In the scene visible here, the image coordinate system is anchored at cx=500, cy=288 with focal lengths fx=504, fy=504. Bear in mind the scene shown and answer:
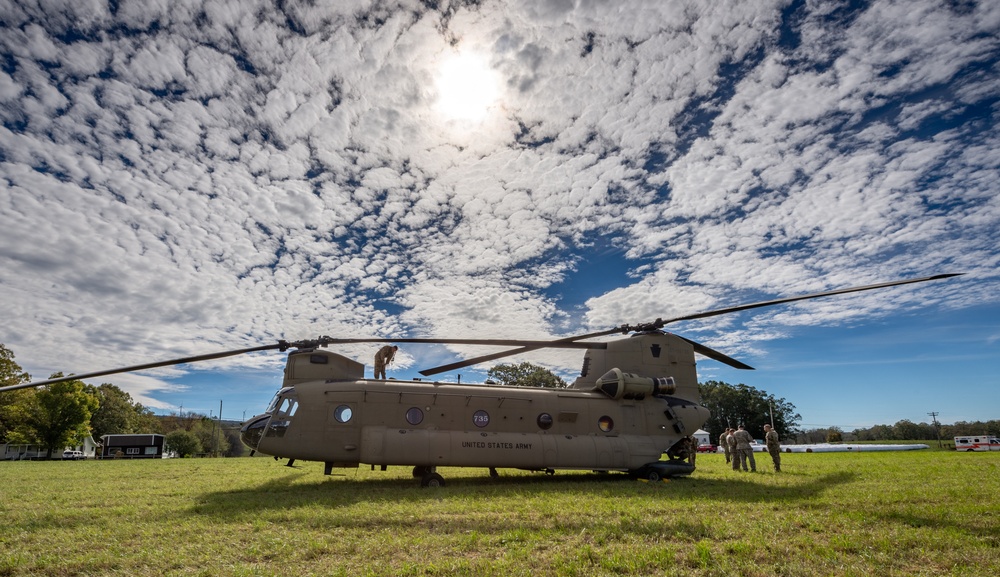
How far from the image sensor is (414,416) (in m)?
14.5

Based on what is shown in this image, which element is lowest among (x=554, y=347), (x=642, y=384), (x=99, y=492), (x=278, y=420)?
(x=99, y=492)

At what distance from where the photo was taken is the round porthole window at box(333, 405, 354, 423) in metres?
14.1

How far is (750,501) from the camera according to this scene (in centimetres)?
999

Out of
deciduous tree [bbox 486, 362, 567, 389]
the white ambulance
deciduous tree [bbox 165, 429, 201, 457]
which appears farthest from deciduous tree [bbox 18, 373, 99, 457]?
the white ambulance

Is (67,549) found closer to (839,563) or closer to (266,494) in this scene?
(266,494)

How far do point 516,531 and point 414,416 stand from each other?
25.2 ft

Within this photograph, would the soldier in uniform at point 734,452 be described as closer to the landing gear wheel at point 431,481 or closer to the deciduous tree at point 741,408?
the landing gear wheel at point 431,481

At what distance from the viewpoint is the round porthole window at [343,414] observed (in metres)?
14.1

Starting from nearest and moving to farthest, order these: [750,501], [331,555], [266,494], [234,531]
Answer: [331,555] → [234,531] → [750,501] → [266,494]

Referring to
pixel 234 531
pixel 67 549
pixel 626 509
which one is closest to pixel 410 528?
pixel 234 531

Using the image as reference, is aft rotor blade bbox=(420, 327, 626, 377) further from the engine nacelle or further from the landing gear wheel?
the landing gear wheel

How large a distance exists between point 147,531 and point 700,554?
26.2ft

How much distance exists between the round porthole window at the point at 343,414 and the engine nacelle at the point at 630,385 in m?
7.89

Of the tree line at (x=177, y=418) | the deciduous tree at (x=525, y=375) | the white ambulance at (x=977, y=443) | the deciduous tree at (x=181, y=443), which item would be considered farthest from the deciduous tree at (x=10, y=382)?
the white ambulance at (x=977, y=443)
